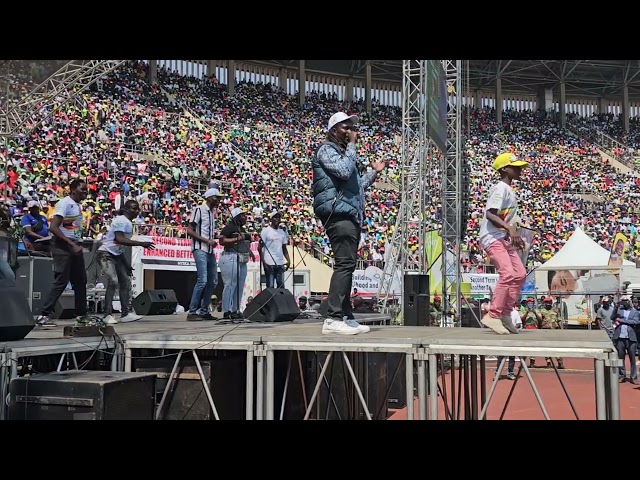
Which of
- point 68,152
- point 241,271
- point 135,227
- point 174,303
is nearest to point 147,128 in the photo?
point 68,152

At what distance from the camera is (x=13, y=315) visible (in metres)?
4.68

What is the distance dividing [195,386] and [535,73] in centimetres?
3969

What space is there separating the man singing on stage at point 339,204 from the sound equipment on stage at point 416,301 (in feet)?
19.4

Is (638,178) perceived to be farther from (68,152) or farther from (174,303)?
(174,303)

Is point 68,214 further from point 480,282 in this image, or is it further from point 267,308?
point 480,282

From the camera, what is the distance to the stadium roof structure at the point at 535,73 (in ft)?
128

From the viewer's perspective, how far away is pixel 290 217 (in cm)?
2466

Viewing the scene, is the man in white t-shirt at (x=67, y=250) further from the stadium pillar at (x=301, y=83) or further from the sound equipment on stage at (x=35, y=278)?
the stadium pillar at (x=301, y=83)

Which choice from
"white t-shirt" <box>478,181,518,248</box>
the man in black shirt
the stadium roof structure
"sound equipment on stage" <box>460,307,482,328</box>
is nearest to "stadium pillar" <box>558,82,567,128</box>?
the stadium roof structure

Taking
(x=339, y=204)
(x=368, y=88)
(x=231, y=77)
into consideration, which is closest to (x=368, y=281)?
(x=339, y=204)

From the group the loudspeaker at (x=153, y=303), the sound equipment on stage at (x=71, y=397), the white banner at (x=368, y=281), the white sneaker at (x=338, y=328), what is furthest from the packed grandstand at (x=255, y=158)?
the sound equipment on stage at (x=71, y=397)

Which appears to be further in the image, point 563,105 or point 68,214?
point 563,105

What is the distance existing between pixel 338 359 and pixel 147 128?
2076cm

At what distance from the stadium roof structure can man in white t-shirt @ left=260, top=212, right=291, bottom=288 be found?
96.3 ft
